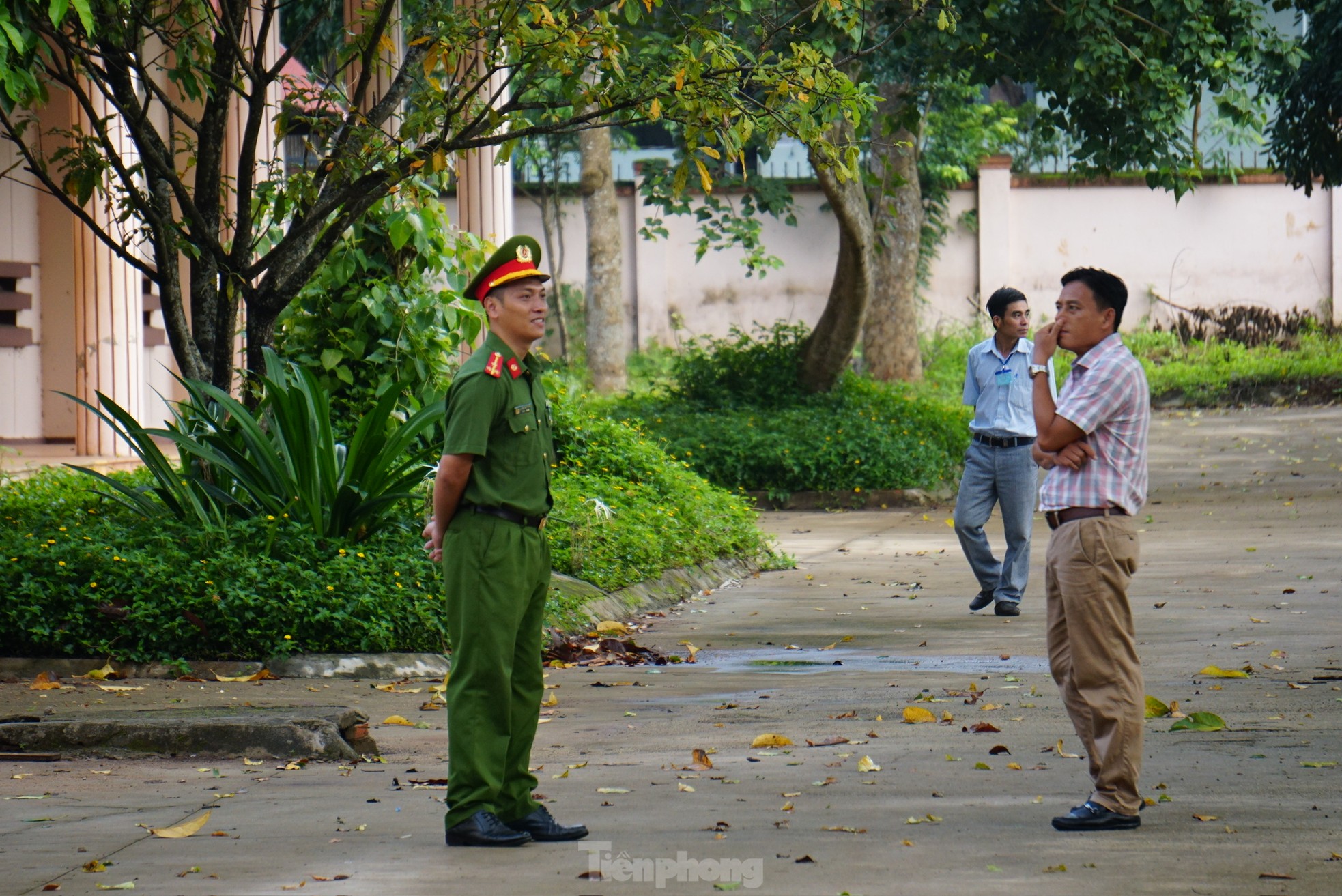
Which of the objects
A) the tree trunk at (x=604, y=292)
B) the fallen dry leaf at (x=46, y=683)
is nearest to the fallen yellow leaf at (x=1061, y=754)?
the fallen dry leaf at (x=46, y=683)

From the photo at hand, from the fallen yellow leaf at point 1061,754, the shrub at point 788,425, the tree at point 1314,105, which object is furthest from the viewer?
the shrub at point 788,425

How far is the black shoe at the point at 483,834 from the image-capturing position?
15.6 ft

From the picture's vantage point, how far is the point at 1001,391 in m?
9.77

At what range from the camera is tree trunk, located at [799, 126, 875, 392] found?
57.5 ft

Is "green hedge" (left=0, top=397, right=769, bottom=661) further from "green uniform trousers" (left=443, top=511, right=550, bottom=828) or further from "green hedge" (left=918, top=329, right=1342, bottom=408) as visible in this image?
"green hedge" (left=918, top=329, right=1342, bottom=408)

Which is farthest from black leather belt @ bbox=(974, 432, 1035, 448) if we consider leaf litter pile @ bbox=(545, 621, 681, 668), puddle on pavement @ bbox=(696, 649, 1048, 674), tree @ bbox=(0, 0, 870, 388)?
leaf litter pile @ bbox=(545, 621, 681, 668)

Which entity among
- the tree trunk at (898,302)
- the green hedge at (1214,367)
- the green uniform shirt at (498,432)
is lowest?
the green uniform shirt at (498,432)

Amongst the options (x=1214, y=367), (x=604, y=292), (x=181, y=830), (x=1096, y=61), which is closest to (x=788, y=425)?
(x=1096, y=61)

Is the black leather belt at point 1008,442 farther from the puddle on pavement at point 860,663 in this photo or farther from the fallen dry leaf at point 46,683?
the fallen dry leaf at point 46,683

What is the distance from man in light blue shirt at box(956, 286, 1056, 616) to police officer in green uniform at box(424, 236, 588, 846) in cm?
521

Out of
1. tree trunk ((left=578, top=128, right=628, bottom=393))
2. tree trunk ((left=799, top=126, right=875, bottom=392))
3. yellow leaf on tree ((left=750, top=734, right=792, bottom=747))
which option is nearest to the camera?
yellow leaf on tree ((left=750, top=734, right=792, bottom=747))

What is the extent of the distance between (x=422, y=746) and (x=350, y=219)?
3.87 meters

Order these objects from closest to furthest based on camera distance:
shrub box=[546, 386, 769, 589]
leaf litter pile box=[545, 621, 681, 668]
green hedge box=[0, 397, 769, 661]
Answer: green hedge box=[0, 397, 769, 661] → leaf litter pile box=[545, 621, 681, 668] → shrub box=[546, 386, 769, 589]

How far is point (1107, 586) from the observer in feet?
16.3
